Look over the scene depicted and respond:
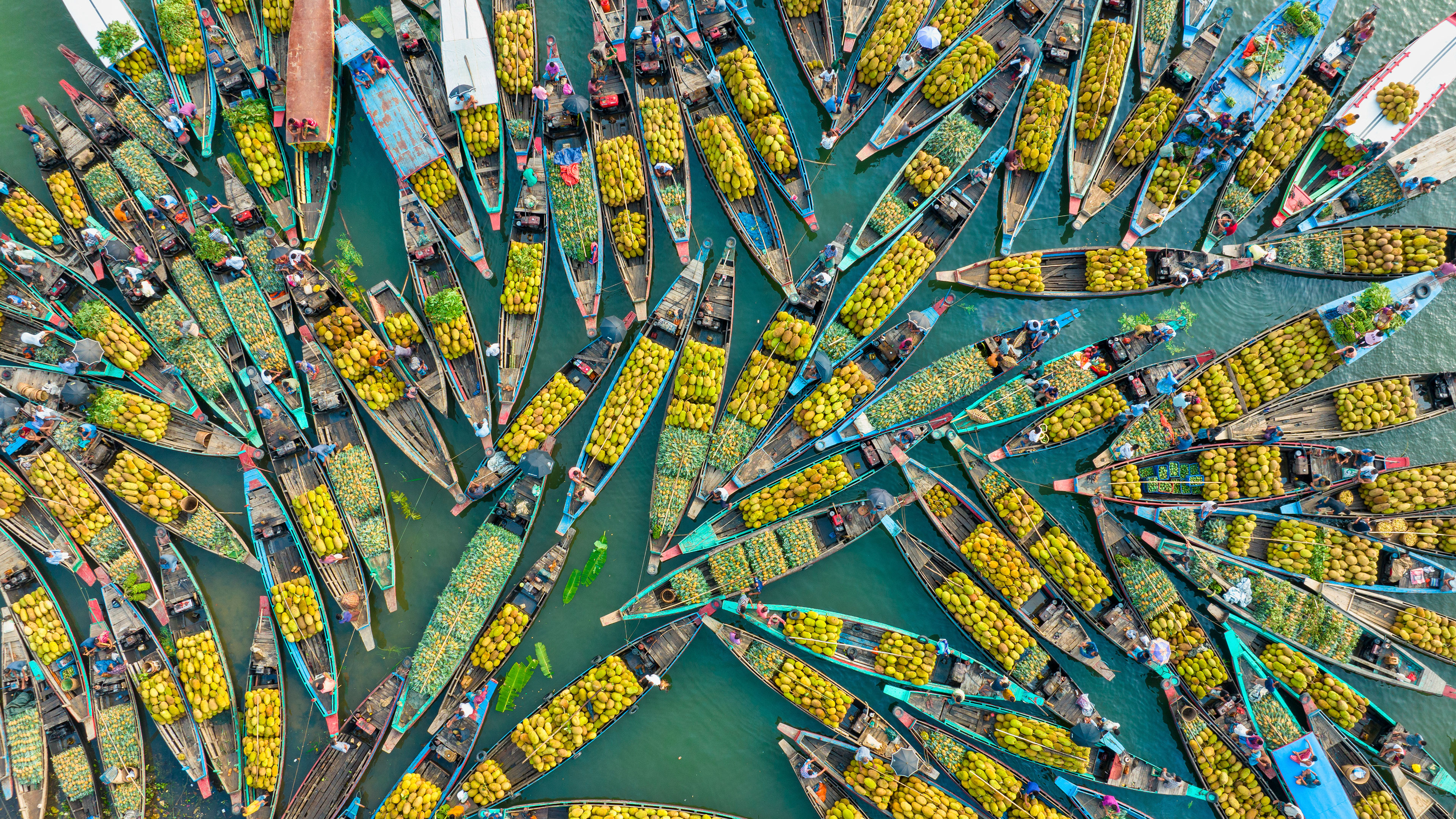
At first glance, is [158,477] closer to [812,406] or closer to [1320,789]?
[812,406]

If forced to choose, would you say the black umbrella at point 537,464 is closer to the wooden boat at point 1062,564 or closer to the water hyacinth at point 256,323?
the water hyacinth at point 256,323

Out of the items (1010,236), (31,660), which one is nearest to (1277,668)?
(1010,236)

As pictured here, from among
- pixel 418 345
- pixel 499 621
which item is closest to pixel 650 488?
pixel 499 621

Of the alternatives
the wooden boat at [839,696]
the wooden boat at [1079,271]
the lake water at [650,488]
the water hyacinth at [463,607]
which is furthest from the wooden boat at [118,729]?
the wooden boat at [1079,271]

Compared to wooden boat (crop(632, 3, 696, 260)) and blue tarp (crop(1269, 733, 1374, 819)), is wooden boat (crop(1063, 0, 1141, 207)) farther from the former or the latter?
blue tarp (crop(1269, 733, 1374, 819))

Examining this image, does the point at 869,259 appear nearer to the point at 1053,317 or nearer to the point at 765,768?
the point at 1053,317
